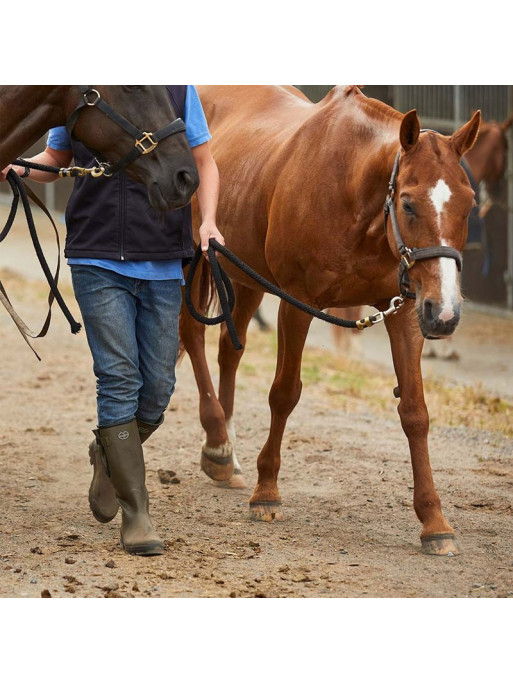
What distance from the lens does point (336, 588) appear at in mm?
3701

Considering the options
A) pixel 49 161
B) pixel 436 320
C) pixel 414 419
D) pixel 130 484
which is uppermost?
pixel 49 161

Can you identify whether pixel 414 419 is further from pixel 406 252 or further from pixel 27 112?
pixel 27 112

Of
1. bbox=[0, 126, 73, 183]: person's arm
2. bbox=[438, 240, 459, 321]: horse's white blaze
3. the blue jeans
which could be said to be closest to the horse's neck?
bbox=[0, 126, 73, 183]: person's arm

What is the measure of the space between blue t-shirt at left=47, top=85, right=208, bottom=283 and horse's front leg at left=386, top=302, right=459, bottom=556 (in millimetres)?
940

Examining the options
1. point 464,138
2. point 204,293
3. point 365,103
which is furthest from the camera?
point 204,293

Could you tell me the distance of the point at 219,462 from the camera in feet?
17.2

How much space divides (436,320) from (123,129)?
124cm

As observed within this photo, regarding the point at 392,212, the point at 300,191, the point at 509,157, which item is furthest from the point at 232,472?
the point at 509,157

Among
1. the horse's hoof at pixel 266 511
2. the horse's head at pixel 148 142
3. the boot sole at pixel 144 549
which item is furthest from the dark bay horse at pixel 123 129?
the horse's hoof at pixel 266 511

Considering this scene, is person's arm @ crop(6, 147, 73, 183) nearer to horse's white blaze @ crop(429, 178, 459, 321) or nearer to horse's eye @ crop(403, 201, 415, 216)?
horse's eye @ crop(403, 201, 415, 216)

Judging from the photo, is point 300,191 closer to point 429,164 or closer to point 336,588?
point 429,164

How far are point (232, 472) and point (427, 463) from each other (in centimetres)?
133

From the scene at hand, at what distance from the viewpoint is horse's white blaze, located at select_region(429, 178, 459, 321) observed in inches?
140

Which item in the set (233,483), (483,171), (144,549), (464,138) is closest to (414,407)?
(464,138)
